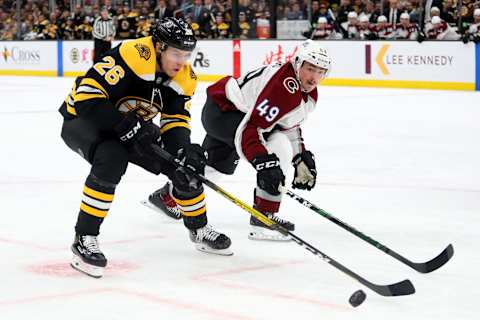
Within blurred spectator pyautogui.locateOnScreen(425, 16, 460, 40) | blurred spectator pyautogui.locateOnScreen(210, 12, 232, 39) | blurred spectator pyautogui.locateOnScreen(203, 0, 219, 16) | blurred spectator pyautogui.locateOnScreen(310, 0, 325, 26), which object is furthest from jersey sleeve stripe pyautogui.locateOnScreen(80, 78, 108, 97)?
blurred spectator pyautogui.locateOnScreen(203, 0, 219, 16)

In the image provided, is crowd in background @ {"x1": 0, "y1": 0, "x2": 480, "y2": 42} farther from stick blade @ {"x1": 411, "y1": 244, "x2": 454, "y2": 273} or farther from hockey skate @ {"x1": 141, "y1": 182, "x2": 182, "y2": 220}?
stick blade @ {"x1": 411, "y1": 244, "x2": 454, "y2": 273}

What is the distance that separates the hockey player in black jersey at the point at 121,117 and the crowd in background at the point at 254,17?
9.70 metres

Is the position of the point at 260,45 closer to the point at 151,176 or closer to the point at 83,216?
the point at 151,176

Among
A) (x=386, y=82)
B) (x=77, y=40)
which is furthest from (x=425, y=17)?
(x=77, y=40)

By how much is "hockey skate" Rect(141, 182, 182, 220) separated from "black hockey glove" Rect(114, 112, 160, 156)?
1020 mm

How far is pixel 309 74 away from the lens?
4090mm

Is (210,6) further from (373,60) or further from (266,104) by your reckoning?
(266,104)

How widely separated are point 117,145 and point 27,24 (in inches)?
668

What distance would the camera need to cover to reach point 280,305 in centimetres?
321

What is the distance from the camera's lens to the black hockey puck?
10.2ft

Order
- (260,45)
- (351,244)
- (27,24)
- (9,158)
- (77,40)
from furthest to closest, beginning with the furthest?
(27,24), (77,40), (260,45), (9,158), (351,244)

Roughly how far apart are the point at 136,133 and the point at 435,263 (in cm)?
125

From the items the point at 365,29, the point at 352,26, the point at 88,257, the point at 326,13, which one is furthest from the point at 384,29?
the point at 88,257

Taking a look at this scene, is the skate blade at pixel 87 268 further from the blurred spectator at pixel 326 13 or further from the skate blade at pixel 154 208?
→ the blurred spectator at pixel 326 13
